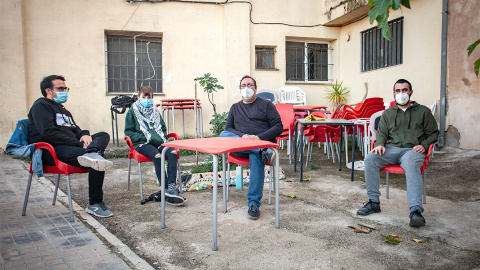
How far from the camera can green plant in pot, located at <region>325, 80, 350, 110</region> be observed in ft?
32.9

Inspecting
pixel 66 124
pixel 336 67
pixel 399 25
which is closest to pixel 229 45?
pixel 336 67

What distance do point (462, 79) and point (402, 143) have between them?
3.89 meters

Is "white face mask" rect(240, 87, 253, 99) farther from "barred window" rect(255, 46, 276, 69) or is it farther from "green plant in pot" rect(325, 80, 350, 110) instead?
"green plant in pot" rect(325, 80, 350, 110)

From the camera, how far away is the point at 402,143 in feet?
11.6

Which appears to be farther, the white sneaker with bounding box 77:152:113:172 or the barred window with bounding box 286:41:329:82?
the barred window with bounding box 286:41:329:82

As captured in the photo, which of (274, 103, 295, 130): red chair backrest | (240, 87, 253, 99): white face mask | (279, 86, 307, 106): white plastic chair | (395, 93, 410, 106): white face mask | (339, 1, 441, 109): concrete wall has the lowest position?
(274, 103, 295, 130): red chair backrest

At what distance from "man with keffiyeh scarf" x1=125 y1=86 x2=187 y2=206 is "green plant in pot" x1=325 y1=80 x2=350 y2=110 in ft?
22.6

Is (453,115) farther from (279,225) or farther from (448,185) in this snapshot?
(279,225)

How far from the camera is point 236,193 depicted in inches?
170

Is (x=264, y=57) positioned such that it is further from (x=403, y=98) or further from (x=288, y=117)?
(x=403, y=98)

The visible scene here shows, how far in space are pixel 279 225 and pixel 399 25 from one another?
6937mm

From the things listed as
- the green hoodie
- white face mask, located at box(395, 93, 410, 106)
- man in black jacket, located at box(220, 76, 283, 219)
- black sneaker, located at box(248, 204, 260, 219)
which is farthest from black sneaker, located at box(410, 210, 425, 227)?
man in black jacket, located at box(220, 76, 283, 219)

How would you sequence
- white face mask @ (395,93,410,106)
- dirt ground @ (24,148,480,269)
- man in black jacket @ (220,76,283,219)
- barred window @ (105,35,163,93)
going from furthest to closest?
barred window @ (105,35,163,93) → man in black jacket @ (220,76,283,219) → white face mask @ (395,93,410,106) → dirt ground @ (24,148,480,269)

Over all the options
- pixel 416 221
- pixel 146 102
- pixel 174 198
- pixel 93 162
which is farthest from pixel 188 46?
pixel 416 221
